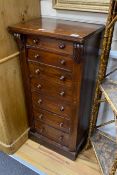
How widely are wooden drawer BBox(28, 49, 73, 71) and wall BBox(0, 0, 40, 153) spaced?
0.51 ft

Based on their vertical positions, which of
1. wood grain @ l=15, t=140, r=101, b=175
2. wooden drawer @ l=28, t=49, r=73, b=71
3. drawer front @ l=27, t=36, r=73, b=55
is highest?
drawer front @ l=27, t=36, r=73, b=55

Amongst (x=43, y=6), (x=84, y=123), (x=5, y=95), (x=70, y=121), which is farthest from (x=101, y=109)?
(x=43, y=6)

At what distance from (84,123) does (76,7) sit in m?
0.92

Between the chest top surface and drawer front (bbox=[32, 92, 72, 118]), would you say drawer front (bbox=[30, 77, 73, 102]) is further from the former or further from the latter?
the chest top surface

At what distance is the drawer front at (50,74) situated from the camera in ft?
4.17

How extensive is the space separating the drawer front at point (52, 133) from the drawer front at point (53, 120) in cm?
5

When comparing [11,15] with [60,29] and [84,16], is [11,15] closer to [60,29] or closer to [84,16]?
[60,29]

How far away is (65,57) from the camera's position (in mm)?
1199

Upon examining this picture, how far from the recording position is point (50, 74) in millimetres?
1333

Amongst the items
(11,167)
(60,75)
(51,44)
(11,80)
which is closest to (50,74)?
(60,75)

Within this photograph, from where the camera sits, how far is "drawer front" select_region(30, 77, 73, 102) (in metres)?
1.33

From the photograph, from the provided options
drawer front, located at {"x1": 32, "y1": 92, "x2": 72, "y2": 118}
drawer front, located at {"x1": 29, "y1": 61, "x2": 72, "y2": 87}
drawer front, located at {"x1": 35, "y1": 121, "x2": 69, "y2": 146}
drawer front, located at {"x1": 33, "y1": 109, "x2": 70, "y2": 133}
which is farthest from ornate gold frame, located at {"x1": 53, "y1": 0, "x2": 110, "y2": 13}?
drawer front, located at {"x1": 35, "y1": 121, "x2": 69, "y2": 146}

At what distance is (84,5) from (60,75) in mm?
529

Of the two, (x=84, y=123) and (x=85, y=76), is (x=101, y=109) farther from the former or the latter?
(x=85, y=76)
